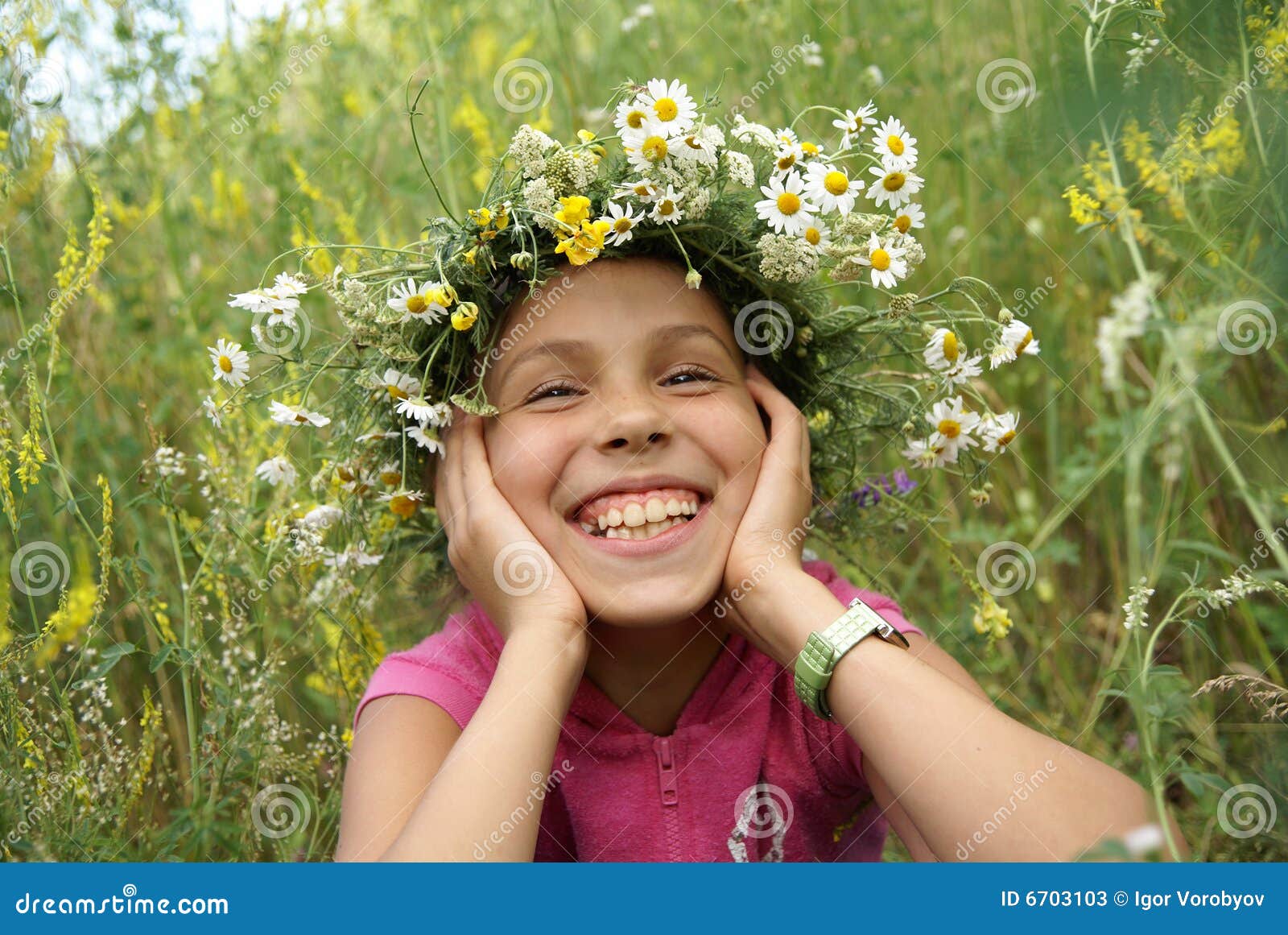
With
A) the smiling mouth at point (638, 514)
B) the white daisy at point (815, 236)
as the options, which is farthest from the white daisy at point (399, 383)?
the white daisy at point (815, 236)

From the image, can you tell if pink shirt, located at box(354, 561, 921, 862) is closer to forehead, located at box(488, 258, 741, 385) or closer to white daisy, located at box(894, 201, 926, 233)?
forehead, located at box(488, 258, 741, 385)

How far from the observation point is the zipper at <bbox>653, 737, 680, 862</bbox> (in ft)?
6.54

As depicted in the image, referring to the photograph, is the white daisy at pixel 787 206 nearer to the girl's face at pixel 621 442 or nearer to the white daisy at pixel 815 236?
the white daisy at pixel 815 236

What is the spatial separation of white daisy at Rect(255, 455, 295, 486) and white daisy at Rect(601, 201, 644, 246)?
73 cm

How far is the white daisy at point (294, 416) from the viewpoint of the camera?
1941mm

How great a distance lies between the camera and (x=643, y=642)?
6.81ft

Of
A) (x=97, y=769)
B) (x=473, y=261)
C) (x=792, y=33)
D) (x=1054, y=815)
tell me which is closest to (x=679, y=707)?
(x=1054, y=815)

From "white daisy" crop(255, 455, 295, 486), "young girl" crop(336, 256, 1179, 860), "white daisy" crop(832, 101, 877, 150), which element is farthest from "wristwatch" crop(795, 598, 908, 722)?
"white daisy" crop(255, 455, 295, 486)

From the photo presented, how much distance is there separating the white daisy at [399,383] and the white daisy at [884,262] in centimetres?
78

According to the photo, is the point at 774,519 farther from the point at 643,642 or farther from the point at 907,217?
the point at 907,217

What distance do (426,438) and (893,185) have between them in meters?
0.89

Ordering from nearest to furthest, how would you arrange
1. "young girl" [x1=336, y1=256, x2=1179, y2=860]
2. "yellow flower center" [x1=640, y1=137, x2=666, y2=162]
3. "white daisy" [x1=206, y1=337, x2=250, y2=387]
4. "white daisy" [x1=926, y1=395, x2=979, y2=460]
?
"young girl" [x1=336, y1=256, x2=1179, y2=860], "yellow flower center" [x1=640, y1=137, x2=666, y2=162], "white daisy" [x1=206, y1=337, x2=250, y2=387], "white daisy" [x1=926, y1=395, x2=979, y2=460]

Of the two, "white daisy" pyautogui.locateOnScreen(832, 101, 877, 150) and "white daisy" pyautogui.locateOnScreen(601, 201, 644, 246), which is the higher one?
"white daisy" pyautogui.locateOnScreen(832, 101, 877, 150)

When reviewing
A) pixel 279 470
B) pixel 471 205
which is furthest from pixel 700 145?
pixel 471 205
